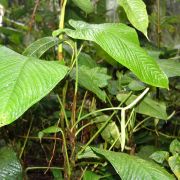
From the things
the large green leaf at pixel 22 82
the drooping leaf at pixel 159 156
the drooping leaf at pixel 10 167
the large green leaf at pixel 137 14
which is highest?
the large green leaf at pixel 137 14

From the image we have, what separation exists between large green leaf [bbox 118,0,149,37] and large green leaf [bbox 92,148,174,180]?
291 mm

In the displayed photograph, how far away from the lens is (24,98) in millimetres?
475

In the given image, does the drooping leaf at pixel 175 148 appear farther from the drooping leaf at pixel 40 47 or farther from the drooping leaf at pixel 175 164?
the drooping leaf at pixel 40 47

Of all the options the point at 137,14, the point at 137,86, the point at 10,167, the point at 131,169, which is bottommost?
the point at 10,167

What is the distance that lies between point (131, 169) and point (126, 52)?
25 centimetres

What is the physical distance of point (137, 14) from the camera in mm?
741

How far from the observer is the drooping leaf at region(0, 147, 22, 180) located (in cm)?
95

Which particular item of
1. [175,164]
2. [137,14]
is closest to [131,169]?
[175,164]

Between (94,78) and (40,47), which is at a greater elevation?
(40,47)

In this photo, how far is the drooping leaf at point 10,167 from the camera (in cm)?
95

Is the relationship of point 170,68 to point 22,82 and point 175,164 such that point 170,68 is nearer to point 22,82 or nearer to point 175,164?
point 175,164

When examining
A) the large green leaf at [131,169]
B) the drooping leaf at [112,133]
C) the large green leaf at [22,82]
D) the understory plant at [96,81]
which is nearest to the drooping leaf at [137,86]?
the understory plant at [96,81]

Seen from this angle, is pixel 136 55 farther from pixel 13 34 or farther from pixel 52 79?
pixel 13 34

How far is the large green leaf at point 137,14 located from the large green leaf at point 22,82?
10.5 inches
